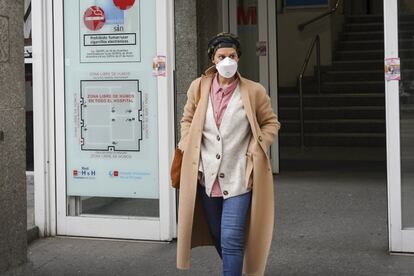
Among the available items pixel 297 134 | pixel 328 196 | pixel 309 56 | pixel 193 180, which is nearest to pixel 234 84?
pixel 193 180

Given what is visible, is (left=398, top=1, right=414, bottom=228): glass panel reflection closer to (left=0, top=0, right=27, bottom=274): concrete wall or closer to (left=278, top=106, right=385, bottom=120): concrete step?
(left=0, top=0, right=27, bottom=274): concrete wall

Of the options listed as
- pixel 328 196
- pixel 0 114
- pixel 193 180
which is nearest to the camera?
pixel 193 180

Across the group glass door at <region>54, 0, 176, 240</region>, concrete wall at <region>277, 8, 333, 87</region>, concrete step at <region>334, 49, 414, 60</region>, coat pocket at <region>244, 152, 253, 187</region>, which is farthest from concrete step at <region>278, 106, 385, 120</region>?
coat pocket at <region>244, 152, 253, 187</region>

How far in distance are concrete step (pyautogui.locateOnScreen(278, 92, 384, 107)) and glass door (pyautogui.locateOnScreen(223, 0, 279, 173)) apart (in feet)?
11.9

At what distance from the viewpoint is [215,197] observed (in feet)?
15.5

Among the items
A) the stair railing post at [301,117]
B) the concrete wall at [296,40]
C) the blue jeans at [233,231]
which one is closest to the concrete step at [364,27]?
the concrete wall at [296,40]

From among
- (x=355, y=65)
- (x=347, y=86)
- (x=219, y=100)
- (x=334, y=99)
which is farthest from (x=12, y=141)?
(x=355, y=65)

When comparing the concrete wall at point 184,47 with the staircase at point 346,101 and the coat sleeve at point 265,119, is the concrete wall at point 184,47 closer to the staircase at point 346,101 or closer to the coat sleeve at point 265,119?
the coat sleeve at point 265,119

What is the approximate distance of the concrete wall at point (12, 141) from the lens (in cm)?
507

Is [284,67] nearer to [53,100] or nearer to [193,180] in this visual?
[53,100]

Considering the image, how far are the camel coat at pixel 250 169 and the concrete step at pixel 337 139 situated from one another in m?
7.56

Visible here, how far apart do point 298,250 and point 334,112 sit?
6.99 meters

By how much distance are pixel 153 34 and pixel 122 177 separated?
1.26 meters

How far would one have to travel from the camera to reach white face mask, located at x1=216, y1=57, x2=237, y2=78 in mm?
4578
